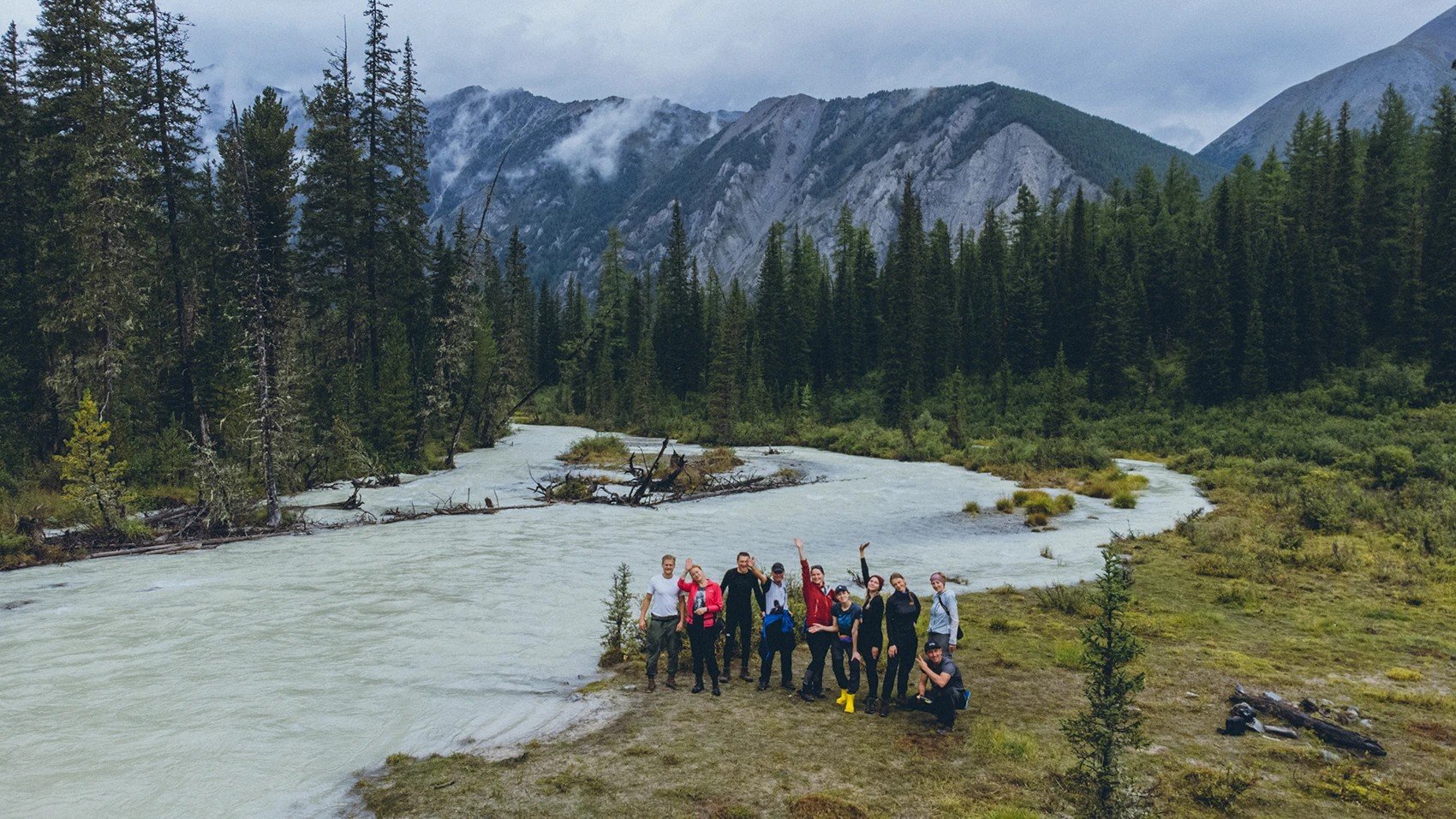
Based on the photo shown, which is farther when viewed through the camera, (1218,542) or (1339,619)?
(1218,542)

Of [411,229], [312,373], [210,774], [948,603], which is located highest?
[411,229]

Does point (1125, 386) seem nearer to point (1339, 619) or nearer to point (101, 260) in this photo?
point (1339, 619)

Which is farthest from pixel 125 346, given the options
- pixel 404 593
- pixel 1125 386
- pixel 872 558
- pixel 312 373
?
pixel 1125 386

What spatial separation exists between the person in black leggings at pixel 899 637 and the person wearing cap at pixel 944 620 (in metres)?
0.29

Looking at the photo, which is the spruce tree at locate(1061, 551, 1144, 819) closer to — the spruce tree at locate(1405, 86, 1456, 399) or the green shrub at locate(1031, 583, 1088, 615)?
the green shrub at locate(1031, 583, 1088, 615)

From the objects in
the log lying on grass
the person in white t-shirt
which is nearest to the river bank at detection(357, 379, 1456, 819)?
the log lying on grass

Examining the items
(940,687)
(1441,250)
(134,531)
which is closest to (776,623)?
(940,687)

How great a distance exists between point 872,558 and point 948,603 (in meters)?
10.5

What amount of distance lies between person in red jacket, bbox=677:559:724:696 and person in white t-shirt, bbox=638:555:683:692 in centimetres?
22

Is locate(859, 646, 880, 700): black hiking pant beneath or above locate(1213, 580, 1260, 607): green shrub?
above

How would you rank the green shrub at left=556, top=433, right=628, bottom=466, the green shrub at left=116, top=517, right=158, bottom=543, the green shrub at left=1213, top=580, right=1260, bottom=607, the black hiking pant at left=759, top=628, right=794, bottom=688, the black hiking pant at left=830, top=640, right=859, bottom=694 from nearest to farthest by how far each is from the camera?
1. the black hiking pant at left=830, top=640, right=859, bottom=694
2. the black hiking pant at left=759, top=628, right=794, bottom=688
3. the green shrub at left=1213, top=580, right=1260, bottom=607
4. the green shrub at left=116, top=517, right=158, bottom=543
5. the green shrub at left=556, top=433, right=628, bottom=466

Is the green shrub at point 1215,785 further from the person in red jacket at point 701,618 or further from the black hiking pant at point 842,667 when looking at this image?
the person in red jacket at point 701,618

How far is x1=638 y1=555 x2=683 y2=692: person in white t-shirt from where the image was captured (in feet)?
35.2

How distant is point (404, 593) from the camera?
15.7 metres
